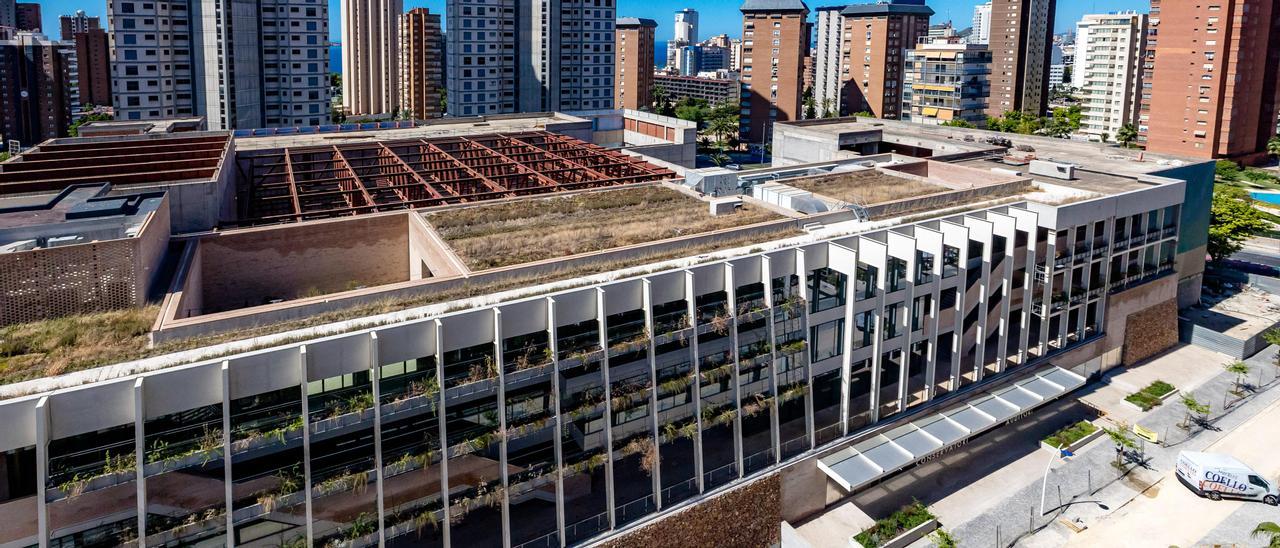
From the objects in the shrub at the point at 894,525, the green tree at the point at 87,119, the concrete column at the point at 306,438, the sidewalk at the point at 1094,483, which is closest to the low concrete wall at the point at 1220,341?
the sidewalk at the point at 1094,483

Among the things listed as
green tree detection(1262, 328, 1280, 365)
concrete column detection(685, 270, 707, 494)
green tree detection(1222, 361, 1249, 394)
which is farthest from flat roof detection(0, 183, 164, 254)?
green tree detection(1262, 328, 1280, 365)

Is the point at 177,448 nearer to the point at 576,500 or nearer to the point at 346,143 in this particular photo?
the point at 576,500

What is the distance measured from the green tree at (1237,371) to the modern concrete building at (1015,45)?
356 feet

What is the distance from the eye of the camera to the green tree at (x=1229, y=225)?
70750mm

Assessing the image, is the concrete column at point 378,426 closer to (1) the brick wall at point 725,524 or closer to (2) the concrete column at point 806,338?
(1) the brick wall at point 725,524

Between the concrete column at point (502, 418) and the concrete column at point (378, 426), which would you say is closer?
the concrete column at point (378, 426)

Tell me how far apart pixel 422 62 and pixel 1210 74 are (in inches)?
5203

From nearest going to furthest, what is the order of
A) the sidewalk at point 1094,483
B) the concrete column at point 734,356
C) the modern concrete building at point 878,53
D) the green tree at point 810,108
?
the concrete column at point 734,356
the sidewalk at point 1094,483
the modern concrete building at point 878,53
the green tree at point 810,108

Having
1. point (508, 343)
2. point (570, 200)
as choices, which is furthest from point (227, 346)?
point (570, 200)

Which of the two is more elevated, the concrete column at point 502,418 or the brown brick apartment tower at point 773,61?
the brown brick apartment tower at point 773,61

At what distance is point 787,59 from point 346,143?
9675 cm

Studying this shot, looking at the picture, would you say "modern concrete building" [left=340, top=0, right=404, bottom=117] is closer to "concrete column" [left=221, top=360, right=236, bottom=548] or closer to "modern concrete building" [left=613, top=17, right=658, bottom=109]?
"modern concrete building" [left=613, top=17, right=658, bottom=109]

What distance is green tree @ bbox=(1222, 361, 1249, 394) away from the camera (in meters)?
49.6

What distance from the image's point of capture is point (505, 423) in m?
29.0
